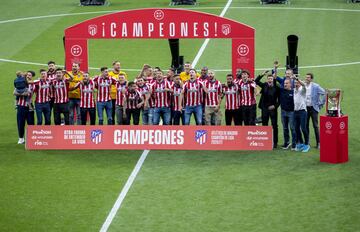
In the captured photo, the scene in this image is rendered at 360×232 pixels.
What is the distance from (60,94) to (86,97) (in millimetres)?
736

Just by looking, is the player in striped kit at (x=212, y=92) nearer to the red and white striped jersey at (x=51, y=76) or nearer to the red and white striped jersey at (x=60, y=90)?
the red and white striped jersey at (x=60, y=90)

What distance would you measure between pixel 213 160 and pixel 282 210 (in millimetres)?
4636

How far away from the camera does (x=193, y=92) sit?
27938mm

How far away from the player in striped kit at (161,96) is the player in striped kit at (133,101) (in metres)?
0.42

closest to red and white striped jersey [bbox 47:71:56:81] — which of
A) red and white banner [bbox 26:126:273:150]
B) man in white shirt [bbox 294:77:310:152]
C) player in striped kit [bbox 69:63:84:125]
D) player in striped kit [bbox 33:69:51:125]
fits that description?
player in striped kit [bbox 33:69:51:125]

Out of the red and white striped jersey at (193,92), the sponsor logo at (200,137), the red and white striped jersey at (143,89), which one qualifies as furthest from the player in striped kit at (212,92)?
the red and white striped jersey at (143,89)

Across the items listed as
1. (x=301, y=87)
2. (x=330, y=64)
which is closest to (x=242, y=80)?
(x=301, y=87)

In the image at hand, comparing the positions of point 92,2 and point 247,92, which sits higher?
point 92,2

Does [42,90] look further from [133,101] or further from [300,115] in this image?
[300,115]

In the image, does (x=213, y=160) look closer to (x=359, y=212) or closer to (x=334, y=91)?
(x=334, y=91)

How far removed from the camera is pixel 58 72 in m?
28.1

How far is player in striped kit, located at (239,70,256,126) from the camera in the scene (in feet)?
90.3

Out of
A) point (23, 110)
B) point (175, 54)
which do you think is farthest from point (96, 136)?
point (175, 54)

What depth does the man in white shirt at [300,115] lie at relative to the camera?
26.8 metres
